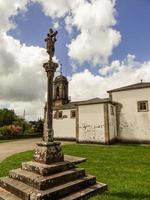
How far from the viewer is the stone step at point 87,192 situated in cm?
482

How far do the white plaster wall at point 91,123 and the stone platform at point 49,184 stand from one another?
17104 millimetres

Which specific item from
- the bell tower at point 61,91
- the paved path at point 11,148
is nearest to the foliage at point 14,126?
the bell tower at point 61,91

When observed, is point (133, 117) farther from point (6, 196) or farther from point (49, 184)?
point (6, 196)

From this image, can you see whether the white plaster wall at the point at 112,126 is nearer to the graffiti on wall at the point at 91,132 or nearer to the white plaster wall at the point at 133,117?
the white plaster wall at the point at 133,117

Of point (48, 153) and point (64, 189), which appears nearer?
point (64, 189)

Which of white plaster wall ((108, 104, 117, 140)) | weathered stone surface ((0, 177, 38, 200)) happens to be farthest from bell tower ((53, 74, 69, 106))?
weathered stone surface ((0, 177, 38, 200))

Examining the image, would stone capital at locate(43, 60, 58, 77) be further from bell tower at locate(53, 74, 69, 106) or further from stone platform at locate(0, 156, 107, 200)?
bell tower at locate(53, 74, 69, 106)

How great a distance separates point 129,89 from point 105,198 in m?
19.0

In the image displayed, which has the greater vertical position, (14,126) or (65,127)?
(14,126)

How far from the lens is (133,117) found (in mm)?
22453

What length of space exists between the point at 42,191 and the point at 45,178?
0.34 meters

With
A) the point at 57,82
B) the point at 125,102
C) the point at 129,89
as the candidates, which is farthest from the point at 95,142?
the point at 57,82

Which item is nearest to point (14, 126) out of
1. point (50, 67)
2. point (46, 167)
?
point (50, 67)

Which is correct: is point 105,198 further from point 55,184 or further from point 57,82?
point 57,82
